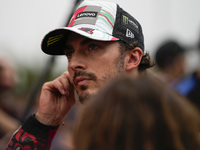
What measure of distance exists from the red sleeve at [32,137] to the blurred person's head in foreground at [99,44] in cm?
46

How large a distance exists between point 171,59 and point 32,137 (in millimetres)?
2464

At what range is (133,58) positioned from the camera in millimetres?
2520

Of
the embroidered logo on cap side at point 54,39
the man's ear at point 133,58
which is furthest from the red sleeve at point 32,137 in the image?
the man's ear at point 133,58

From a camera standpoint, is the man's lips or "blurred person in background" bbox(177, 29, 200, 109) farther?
"blurred person in background" bbox(177, 29, 200, 109)

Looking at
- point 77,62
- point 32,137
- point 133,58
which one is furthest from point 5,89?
point 133,58

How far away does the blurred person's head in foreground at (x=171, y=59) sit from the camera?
4.11m

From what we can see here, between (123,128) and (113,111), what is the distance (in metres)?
0.07

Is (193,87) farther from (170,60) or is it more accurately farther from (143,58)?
(170,60)

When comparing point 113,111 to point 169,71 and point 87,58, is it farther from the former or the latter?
point 169,71

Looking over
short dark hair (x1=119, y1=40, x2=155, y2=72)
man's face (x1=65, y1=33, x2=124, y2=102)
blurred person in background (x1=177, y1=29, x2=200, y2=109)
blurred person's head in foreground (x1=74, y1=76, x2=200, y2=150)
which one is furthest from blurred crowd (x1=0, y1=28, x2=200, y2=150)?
blurred person's head in foreground (x1=74, y1=76, x2=200, y2=150)

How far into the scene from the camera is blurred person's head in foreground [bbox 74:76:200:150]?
106cm

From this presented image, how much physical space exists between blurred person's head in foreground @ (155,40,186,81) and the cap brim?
1795mm

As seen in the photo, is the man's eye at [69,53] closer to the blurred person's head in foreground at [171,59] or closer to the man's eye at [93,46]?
the man's eye at [93,46]

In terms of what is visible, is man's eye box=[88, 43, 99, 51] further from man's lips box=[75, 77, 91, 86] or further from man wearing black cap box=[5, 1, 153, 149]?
man's lips box=[75, 77, 91, 86]
